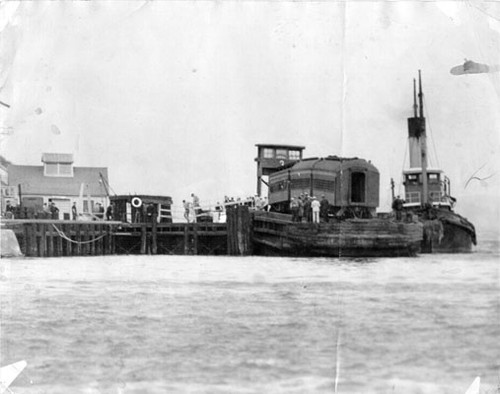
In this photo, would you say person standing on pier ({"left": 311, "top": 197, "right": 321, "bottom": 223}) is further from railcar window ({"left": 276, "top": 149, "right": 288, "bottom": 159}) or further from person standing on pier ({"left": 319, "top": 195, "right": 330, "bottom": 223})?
railcar window ({"left": 276, "top": 149, "right": 288, "bottom": 159})

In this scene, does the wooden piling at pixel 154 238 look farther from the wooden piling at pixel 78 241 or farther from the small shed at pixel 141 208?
the wooden piling at pixel 78 241

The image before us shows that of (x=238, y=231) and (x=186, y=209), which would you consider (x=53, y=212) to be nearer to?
(x=186, y=209)

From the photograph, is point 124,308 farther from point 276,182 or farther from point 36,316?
point 276,182

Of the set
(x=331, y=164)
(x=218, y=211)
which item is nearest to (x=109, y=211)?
(x=218, y=211)

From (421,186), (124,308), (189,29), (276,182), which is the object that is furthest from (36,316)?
(421,186)

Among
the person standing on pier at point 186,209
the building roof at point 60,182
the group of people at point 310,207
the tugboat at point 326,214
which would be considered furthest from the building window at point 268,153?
the building roof at point 60,182

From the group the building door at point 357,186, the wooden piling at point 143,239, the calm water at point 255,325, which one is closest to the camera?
the calm water at point 255,325

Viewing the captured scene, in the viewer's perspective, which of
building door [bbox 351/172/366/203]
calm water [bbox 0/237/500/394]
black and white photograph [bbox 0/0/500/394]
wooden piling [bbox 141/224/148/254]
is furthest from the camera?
wooden piling [bbox 141/224/148/254]

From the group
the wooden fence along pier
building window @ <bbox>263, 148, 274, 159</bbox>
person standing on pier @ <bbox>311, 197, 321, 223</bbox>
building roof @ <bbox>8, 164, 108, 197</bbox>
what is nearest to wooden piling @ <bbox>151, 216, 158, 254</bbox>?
the wooden fence along pier
